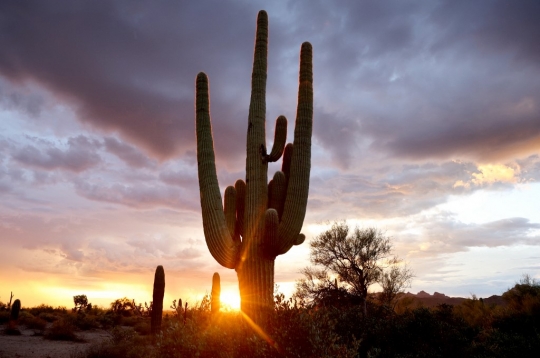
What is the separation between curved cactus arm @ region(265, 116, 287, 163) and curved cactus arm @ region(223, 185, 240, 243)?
137 cm

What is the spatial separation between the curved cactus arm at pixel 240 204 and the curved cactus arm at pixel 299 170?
1.34 metres

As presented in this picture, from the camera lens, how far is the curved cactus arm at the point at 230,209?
1050cm

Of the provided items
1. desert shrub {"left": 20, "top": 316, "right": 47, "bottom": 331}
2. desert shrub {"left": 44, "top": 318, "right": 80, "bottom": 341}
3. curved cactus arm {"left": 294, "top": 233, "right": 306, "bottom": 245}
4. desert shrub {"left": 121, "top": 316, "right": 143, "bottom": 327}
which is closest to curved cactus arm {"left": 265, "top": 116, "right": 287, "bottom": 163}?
curved cactus arm {"left": 294, "top": 233, "right": 306, "bottom": 245}

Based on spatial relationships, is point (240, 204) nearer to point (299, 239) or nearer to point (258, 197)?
point (258, 197)

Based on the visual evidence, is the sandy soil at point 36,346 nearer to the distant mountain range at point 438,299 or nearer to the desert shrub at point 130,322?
the desert shrub at point 130,322

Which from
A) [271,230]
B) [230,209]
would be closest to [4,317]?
[230,209]

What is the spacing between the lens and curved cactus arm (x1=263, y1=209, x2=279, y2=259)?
Answer: 9.20 metres

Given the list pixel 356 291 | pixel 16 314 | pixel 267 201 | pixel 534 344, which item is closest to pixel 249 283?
pixel 267 201

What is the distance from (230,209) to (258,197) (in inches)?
40.9

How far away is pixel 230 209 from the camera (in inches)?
420

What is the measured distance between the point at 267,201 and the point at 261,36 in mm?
4978

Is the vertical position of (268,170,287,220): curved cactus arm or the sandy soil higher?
(268,170,287,220): curved cactus arm

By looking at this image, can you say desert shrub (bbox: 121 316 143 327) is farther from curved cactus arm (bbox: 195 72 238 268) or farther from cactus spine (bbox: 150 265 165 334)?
curved cactus arm (bbox: 195 72 238 268)

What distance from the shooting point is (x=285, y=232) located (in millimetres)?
9609
